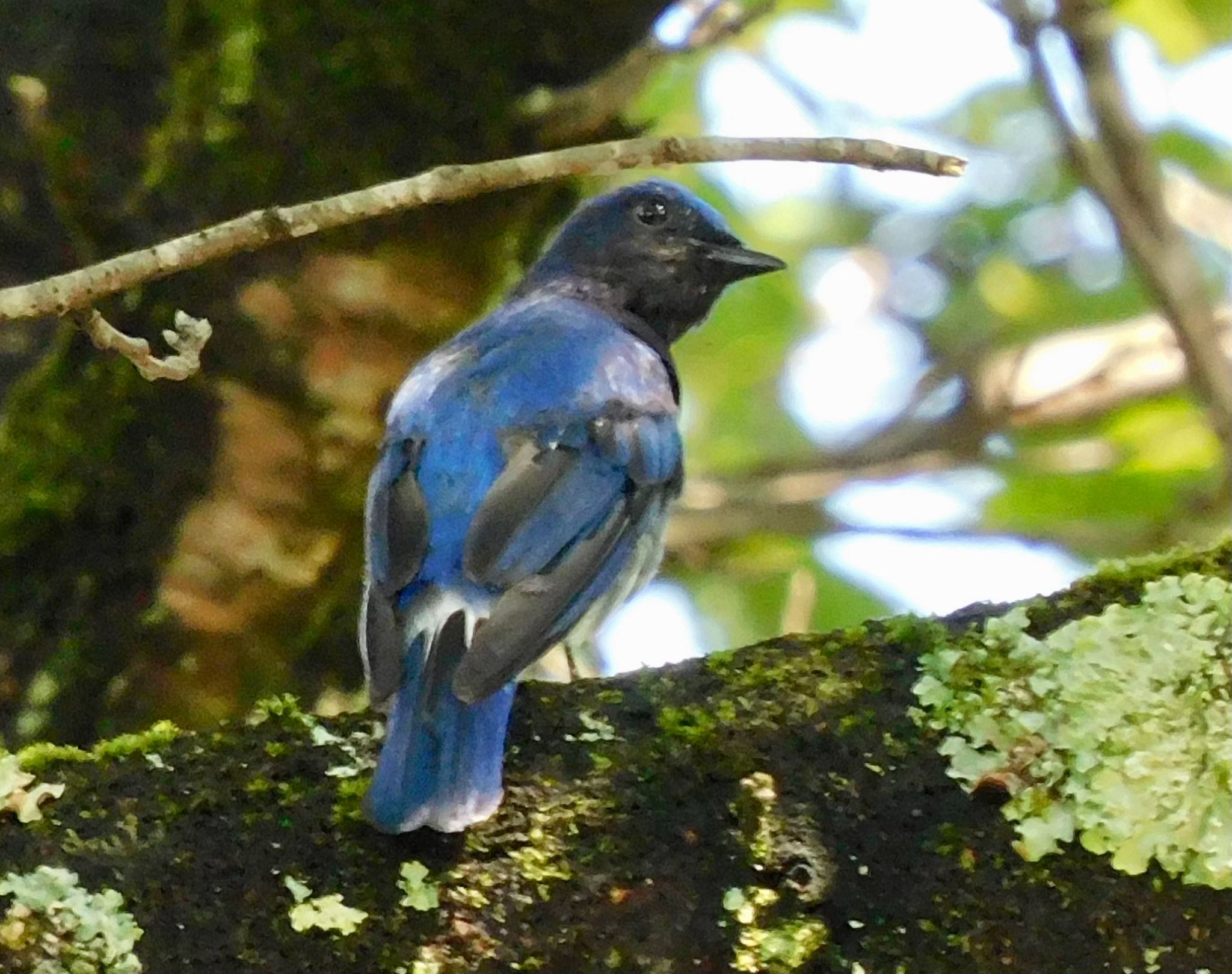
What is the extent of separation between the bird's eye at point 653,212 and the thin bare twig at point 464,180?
2.48 metres

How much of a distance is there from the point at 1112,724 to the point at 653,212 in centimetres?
304

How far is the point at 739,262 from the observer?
4.96m

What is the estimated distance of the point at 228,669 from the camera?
3.99m

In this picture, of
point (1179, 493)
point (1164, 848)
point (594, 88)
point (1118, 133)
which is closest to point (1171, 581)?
point (1164, 848)

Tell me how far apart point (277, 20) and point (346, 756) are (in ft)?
7.27

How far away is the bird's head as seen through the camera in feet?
16.4

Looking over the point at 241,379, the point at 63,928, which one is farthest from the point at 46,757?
the point at 241,379

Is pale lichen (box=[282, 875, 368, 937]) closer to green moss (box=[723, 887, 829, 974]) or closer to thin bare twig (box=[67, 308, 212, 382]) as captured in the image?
green moss (box=[723, 887, 829, 974])

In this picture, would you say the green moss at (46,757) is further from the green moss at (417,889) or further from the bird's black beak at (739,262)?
the bird's black beak at (739,262)

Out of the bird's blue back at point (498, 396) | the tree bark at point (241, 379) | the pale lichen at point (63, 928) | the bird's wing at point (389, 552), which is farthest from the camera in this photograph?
the tree bark at point (241, 379)

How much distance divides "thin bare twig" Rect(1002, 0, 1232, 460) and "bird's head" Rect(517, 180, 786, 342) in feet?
3.97

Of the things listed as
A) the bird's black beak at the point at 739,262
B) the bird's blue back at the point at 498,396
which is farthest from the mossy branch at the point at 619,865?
the bird's black beak at the point at 739,262

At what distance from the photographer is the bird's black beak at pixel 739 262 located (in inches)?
195

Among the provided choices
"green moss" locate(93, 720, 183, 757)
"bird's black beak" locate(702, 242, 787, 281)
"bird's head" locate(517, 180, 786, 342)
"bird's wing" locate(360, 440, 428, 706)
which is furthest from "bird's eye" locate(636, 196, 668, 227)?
"green moss" locate(93, 720, 183, 757)
